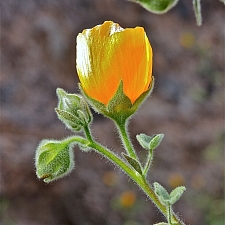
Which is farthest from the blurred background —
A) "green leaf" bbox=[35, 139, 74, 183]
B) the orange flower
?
the orange flower

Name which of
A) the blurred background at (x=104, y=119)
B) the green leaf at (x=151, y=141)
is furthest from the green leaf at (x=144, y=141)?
the blurred background at (x=104, y=119)

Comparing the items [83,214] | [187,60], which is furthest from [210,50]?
[83,214]

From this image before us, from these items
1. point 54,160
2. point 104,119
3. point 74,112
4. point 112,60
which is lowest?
point 104,119

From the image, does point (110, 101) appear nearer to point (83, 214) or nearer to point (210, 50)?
point (83, 214)

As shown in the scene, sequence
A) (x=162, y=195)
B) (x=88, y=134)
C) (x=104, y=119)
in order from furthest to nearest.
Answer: (x=104, y=119) < (x=88, y=134) < (x=162, y=195)

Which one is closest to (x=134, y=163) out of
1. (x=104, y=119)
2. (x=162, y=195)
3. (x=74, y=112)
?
(x=162, y=195)

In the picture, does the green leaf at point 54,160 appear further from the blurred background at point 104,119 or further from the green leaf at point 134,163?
the blurred background at point 104,119

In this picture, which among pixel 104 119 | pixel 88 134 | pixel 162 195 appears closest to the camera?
pixel 162 195

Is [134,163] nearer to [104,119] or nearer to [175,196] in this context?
[175,196]
